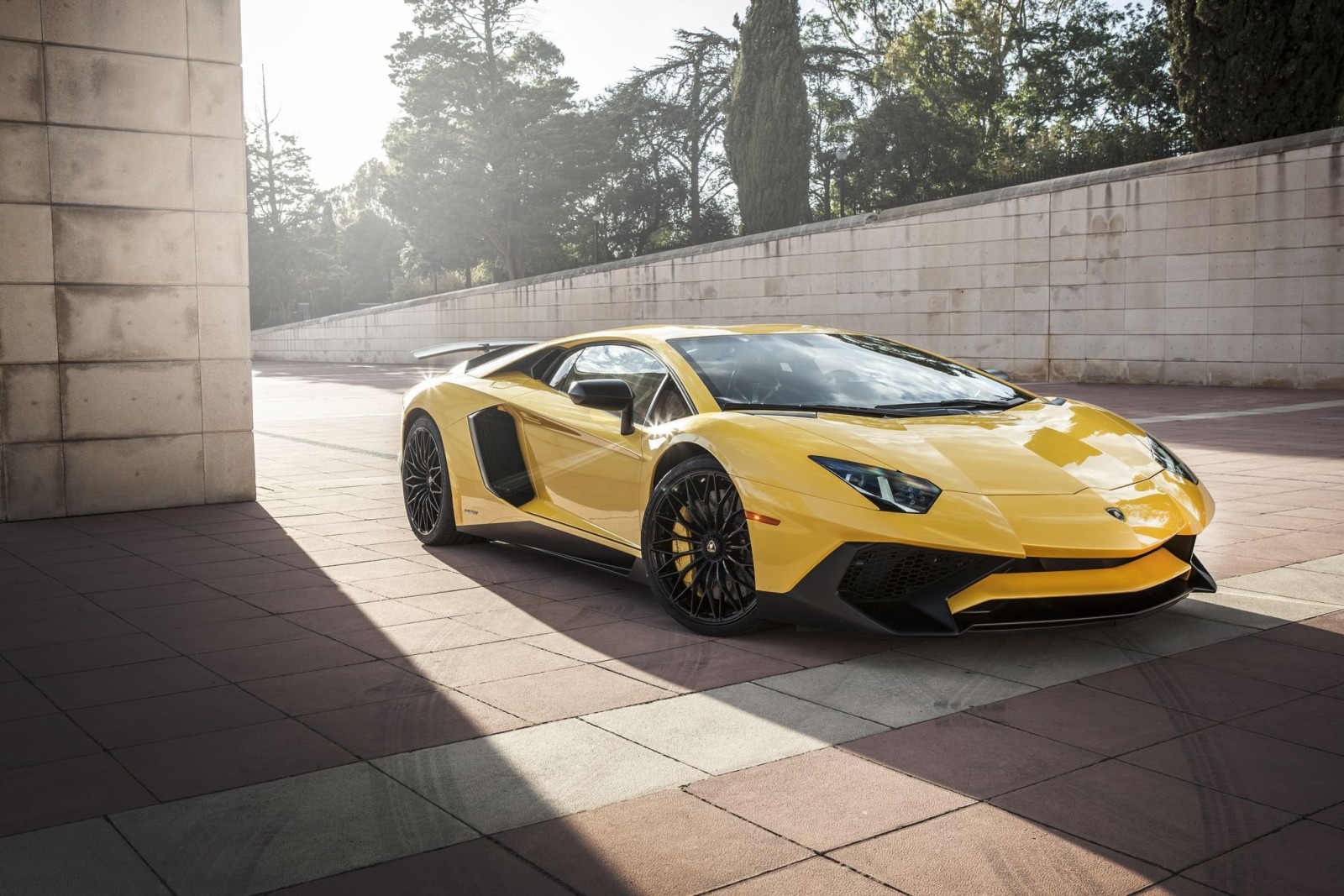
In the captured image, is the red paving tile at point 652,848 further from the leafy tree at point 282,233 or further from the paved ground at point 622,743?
the leafy tree at point 282,233

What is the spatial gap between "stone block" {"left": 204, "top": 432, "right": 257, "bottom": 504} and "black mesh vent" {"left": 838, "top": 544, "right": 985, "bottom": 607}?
17.9ft

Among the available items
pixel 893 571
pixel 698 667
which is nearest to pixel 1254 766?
pixel 893 571

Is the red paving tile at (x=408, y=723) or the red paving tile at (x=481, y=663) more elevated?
the red paving tile at (x=481, y=663)

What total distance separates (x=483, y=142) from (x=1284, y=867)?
4494cm

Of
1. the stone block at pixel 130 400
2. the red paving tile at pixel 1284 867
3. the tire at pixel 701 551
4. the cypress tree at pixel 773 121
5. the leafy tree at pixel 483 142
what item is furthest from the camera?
the leafy tree at pixel 483 142

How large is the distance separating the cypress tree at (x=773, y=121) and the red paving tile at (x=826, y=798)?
28.1 m

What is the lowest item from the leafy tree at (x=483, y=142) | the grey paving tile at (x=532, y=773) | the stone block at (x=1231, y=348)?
the grey paving tile at (x=532, y=773)

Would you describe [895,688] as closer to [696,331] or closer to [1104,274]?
[696,331]

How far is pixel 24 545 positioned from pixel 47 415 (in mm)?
1245

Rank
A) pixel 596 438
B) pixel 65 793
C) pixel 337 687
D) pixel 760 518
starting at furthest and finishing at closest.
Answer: pixel 596 438, pixel 760 518, pixel 337 687, pixel 65 793

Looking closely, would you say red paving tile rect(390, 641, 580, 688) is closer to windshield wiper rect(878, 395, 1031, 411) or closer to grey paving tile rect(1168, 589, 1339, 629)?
windshield wiper rect(878, 395, 1031, 411)

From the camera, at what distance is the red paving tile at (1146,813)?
8.87ft

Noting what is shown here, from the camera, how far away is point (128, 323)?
7.91 m

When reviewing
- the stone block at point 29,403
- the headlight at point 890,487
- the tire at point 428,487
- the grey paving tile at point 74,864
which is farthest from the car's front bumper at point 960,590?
the stone block at point 29,403
